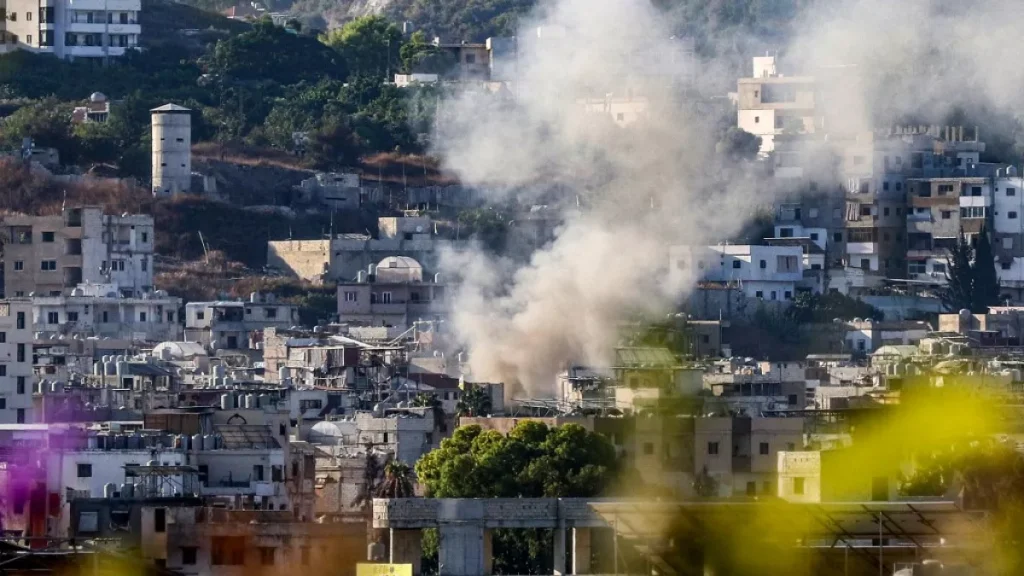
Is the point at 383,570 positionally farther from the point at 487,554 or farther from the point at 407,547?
the point at 487,554

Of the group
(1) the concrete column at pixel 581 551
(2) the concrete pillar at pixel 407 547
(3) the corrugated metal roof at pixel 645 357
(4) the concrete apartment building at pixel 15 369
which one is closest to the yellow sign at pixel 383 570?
(2) the concrete pillar at pixel 407 547

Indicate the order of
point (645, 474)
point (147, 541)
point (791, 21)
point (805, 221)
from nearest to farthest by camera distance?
point (147, 541) → point (645, 474) → point (805, 221) → point (791, 21)

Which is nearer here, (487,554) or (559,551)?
(559,551)

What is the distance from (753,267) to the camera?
110438mm

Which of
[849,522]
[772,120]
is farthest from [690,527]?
[772,120]

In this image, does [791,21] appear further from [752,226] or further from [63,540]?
[63,540]

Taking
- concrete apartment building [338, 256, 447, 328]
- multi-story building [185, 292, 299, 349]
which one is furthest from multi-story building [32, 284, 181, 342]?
concrete apartment building [338, 256, 447, 328]

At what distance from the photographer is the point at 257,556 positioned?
5028 centimetres

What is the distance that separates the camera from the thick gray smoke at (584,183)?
302ft

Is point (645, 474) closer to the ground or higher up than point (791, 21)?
closer to the ground

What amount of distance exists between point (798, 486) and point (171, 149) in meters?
66.7

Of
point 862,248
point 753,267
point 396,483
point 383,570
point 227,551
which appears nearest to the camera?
point 383,570

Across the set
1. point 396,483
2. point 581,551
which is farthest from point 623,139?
point 581,551

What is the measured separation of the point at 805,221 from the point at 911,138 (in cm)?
624
